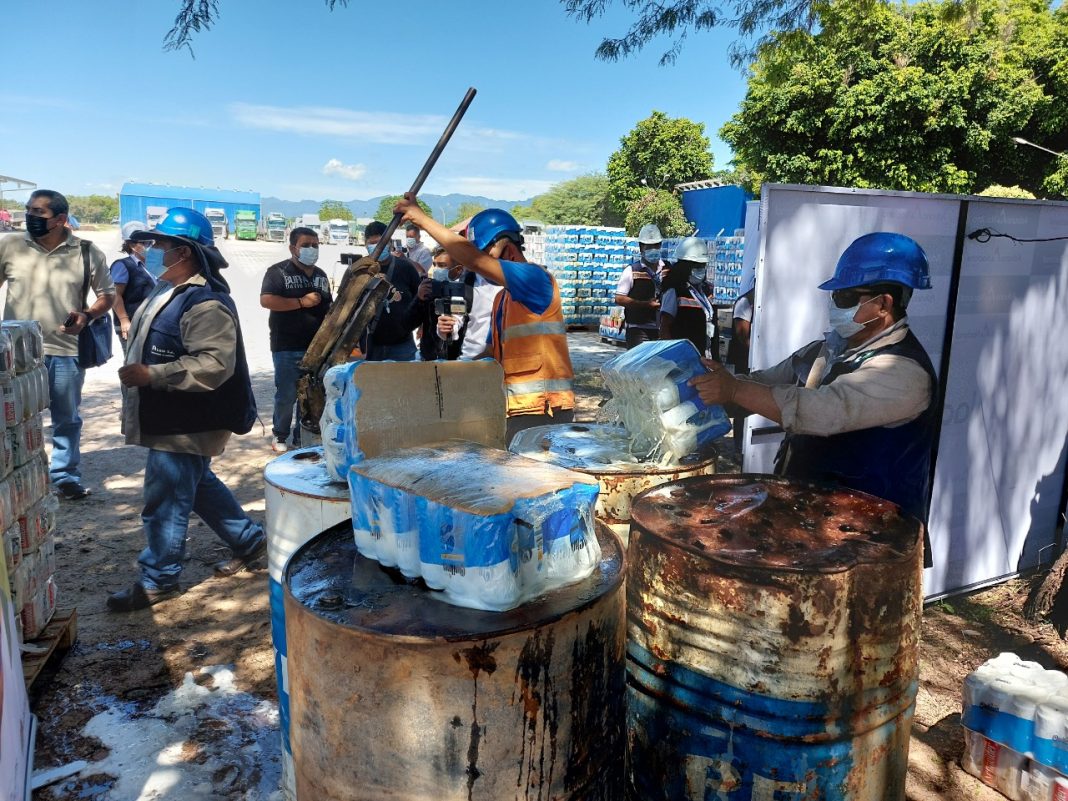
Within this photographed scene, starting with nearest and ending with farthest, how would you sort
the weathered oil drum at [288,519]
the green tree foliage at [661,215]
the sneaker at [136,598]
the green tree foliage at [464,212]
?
the weathered oil drum at [288,519]
the sneaker at [136,598]
the green tree foliage at [464,212]
the green tree foliage at [661,215]

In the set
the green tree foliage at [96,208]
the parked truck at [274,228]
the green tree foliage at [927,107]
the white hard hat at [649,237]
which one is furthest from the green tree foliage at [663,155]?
the green tree foliage at [96,208]

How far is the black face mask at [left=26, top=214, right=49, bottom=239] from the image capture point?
209 inches

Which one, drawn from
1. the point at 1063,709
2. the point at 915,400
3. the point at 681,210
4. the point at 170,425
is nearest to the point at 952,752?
the point at 1063,709

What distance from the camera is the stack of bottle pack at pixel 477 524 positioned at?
1563 mm

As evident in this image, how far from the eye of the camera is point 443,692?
1.50 metres

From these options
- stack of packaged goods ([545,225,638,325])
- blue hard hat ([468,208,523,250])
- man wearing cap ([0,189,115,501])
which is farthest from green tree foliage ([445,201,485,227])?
man wearing cap ([0,189,115,501])

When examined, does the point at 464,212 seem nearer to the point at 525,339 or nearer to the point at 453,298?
the point at 453,298

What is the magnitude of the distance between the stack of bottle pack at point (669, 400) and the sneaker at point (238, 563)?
117 inches

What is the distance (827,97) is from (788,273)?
21.1 metres

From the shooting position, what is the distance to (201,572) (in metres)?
4.61

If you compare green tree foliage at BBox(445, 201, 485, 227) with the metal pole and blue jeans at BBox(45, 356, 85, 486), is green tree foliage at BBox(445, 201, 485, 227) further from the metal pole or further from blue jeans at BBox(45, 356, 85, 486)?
blue jeans at BBox(45, 356, 85, 486)

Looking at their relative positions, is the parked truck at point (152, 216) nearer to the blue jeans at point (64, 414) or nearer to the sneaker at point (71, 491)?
the blue jeans at point (64, 414)

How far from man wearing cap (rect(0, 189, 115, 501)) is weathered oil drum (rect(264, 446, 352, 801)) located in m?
3.94

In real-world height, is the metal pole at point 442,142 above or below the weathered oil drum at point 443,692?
above
